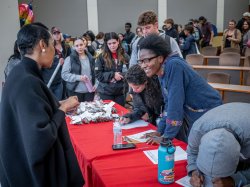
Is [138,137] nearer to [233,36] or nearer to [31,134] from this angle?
[31,134]

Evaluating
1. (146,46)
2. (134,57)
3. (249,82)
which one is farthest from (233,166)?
(249,82)

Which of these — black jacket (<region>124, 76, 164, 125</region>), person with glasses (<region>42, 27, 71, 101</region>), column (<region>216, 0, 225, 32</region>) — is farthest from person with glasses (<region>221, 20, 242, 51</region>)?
black jacket (<region>124, 76, 164, 125</region>)

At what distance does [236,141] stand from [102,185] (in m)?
0.71

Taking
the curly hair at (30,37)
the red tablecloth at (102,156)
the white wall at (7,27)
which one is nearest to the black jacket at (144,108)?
the red tablecloth at (102,156)

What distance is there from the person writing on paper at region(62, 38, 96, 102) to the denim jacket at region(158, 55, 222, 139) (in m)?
1.82

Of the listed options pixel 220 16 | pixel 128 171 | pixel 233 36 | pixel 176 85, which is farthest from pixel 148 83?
pixel 220 16

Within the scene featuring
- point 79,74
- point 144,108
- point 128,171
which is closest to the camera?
point 128,171

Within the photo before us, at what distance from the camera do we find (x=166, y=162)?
4.55 ft

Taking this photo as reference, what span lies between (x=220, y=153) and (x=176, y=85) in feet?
2.46

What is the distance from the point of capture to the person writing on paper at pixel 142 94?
234 centimetres

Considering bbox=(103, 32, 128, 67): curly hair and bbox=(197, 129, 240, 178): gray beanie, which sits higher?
bbox=(103, 32, 128, 67): curly hair

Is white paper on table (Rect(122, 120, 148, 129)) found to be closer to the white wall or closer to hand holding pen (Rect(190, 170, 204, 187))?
hand holding pen (Rect(190, 170, 204, 187))

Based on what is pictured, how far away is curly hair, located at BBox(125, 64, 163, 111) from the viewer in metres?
2.33

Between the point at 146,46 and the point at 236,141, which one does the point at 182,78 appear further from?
the point at 236,141
